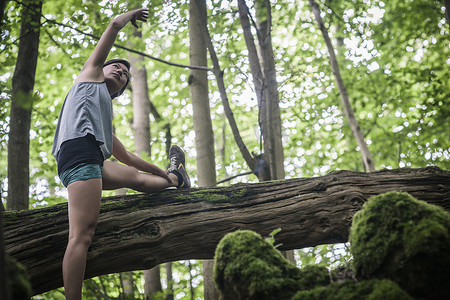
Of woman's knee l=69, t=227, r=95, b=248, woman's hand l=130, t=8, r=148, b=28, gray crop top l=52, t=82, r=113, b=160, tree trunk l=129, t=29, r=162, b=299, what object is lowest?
woman's knee l=69, t=227, r=95, b=248

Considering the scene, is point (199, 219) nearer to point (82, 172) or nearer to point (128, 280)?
point (82, 172)

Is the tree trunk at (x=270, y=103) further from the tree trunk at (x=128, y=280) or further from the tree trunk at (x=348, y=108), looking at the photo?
the tree trunk at (x=128, y=280)

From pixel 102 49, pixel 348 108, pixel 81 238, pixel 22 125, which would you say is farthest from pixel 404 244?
pixel 22 125

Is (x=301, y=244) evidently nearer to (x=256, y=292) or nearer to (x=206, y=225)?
(x=206, y=225)

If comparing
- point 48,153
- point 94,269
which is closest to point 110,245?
point 94,269

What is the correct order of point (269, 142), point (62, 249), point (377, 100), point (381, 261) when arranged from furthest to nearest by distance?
point (377, 100)
point (269, 142)
point (62, 249)
point (381, 261)

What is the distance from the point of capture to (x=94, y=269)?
12.3 feet

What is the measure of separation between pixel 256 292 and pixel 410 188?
2.54m

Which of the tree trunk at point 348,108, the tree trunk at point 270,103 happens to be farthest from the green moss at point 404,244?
the tree trunk at point 348,108

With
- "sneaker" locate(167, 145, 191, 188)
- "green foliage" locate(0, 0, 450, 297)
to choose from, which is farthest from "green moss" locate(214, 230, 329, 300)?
"green foliage" locate(0, 0, 450, 297)

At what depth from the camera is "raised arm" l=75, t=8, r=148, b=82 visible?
3588 mm

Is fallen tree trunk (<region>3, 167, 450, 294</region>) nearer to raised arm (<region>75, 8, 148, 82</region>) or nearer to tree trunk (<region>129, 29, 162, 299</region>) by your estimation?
raised arm (<region>75, 8, 148, 82</region>)

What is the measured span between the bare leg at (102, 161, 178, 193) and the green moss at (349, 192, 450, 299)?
90.3 inches

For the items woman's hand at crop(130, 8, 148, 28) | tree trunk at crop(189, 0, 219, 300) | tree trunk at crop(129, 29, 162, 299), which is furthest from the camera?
tree trunk at crop(129, 29, 162, 299)
